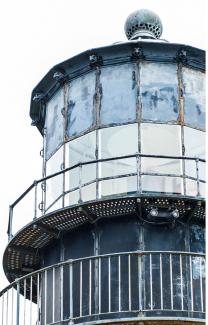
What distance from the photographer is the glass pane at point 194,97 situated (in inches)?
917

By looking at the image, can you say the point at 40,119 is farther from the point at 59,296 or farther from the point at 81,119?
the point at 59,296

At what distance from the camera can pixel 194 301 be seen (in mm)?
21250

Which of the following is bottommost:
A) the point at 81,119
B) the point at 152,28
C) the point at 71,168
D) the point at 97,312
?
the point at 97,312

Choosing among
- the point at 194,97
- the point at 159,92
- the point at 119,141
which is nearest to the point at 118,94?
the point at 159,92

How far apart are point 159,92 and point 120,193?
8.54ft

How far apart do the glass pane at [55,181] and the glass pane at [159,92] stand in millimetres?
2190

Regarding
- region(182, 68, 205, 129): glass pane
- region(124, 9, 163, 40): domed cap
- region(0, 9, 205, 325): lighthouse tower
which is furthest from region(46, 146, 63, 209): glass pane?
region(124, 9, 163, 40): domed cap

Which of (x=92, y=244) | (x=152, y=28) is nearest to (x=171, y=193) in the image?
(x=92, y=244)

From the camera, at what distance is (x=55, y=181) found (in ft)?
76.8

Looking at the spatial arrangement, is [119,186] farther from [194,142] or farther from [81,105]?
[81,105]

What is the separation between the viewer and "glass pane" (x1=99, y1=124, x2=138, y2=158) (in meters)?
22.8

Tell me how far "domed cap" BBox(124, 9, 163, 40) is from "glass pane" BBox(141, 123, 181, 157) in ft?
9.19

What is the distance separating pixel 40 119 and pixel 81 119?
2.25 metres

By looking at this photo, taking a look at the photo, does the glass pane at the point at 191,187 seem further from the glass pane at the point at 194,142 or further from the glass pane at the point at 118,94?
the glass pane at the point at 118,94
